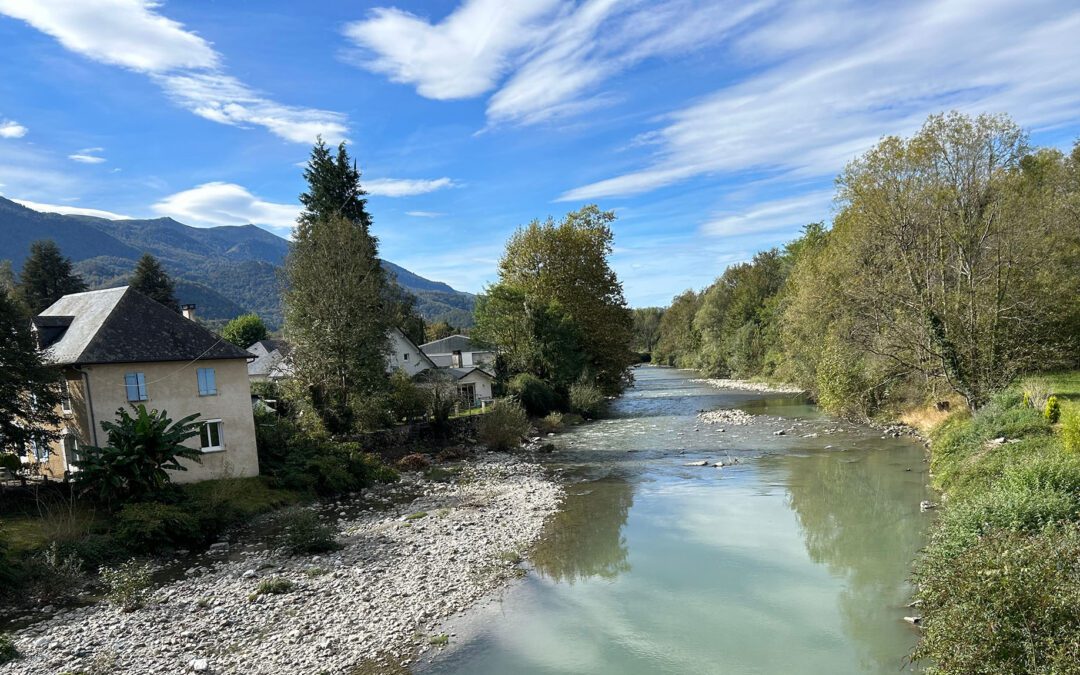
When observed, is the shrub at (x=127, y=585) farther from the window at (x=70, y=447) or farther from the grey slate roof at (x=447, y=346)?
the grey slate roof at (x=447, y=346)

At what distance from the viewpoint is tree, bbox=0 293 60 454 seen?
16.0 metres

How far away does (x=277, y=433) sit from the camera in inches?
945

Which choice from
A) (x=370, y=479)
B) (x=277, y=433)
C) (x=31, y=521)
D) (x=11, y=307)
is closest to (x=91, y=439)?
(x=31, y=521)

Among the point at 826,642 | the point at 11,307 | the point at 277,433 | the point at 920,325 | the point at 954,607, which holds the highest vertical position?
the point at 11,307

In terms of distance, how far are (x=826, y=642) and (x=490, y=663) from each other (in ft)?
17.9

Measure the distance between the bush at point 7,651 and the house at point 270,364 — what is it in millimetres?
10647

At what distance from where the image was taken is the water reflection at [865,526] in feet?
34.3

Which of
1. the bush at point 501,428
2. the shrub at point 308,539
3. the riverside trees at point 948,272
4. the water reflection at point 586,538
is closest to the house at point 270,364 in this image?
the shrub at point 308,539

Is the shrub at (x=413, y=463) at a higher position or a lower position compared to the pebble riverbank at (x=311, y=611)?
higher

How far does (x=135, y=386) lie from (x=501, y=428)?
1721 cm

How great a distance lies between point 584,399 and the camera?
145 ft

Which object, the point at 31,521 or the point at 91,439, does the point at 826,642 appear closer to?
the point at 31,521

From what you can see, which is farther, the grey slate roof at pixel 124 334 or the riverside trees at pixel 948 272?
the riverside trees at pixel 948 272

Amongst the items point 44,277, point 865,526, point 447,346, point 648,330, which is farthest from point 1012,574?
point 648,330
